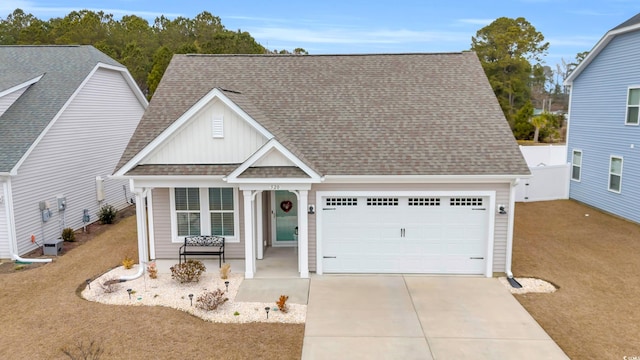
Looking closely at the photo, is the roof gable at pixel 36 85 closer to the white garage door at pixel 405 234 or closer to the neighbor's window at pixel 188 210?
the neighbor's window at pixel 188 210

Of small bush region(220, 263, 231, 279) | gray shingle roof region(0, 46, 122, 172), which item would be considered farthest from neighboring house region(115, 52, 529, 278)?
gray shingle roof region(0, 46, 122, 172)

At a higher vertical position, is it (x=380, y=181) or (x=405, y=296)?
(x=380, y=181)

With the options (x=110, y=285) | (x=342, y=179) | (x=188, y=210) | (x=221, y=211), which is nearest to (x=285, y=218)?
(x=221, y=211)

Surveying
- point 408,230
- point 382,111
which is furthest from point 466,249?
point 382,111

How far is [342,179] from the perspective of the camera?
464 inches

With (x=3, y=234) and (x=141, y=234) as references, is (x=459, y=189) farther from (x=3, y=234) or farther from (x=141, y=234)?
(x=3, y=234)

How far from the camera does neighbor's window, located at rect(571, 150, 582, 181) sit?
69.8 feet

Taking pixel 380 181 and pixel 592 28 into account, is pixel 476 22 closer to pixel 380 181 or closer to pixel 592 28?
pixel 592 28

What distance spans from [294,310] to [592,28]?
1963 inches

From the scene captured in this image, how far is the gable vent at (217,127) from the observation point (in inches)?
471

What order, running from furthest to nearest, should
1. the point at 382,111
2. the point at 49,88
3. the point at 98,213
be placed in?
the point at 98,213 < the point at 49,88 < the point at 382,111

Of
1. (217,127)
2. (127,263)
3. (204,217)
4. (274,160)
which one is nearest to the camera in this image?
(274,160)

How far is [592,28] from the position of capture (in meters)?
46.9

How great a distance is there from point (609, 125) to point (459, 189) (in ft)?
37.0
